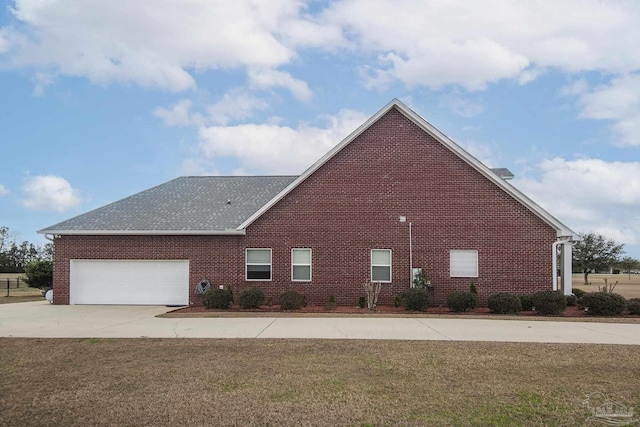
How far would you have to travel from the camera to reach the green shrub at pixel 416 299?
66.6 ft

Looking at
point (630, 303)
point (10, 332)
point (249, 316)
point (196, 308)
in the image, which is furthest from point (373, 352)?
point (630, 303)

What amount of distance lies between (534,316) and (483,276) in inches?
118

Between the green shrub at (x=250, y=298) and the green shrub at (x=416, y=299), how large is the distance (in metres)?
5.40

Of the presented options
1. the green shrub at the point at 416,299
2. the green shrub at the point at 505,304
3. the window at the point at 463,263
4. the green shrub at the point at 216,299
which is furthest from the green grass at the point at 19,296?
the green shrub at the point at 505,304

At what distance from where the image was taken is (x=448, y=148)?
22625 mm

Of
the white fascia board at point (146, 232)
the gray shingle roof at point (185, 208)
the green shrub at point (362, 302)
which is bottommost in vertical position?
the green shrub at point (362, 302)

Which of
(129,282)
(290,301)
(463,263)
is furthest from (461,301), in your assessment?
(129,282)

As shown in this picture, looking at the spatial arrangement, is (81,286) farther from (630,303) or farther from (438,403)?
(630,303)

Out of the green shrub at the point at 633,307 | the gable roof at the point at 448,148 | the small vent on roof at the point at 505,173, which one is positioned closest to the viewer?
the green shrub at the point at 633,307

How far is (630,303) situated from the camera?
788 inches

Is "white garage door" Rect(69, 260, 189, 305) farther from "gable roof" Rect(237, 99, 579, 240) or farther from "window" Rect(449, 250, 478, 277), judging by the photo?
"window" Rect(449, 250, 478, 277)

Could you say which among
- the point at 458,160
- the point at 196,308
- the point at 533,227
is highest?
the point at 458,160

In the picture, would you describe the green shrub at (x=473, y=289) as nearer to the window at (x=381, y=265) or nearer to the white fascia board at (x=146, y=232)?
the window at (x=381, y=265)

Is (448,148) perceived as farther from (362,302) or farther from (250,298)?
(250,298)
